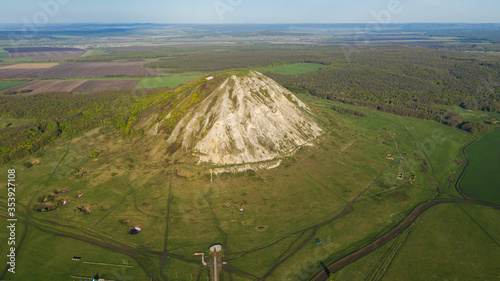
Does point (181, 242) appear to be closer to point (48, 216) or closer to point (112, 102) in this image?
point (48, 216)

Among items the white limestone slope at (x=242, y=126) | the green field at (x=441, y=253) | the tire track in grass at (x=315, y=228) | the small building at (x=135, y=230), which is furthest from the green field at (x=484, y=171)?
→ the small building at (x=135, y=230)

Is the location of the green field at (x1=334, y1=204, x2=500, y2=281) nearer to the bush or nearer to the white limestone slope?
the white limestone slope

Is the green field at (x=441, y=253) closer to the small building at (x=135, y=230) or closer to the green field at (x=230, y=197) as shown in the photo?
the green field at (x=230, y=197)

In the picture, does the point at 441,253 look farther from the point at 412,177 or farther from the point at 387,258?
the point at 412,177

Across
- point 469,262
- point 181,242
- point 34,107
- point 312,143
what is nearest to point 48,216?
point 181,242

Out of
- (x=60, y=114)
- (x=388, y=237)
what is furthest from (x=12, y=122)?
(x=388, y=237)

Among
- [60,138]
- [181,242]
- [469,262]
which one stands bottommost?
[469,262]
